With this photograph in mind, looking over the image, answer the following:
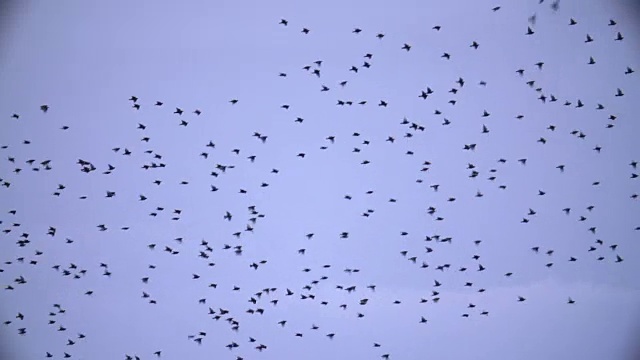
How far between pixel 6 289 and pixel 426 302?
1650 centimetres

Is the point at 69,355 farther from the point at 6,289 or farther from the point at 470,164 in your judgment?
the point at 470,164

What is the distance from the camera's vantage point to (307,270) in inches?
1407

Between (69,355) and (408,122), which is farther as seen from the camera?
(69,355)

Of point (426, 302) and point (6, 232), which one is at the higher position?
point (6, 232)

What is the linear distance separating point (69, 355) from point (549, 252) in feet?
63.0

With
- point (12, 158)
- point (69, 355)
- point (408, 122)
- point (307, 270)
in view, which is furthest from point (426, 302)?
point (12, 158)

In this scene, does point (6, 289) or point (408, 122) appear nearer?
point (408, 122)

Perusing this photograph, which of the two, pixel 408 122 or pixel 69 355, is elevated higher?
pixel 408 122

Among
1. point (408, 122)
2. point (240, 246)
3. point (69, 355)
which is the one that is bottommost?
point (69, 355)

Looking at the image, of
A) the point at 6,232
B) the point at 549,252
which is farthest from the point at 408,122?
the point at 6,232

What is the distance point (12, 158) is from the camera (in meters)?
36.0

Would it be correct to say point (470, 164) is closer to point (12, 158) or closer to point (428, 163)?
point (428, 163)

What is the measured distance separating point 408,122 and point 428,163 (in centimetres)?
185

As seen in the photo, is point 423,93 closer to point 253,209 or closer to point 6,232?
point 253,209
